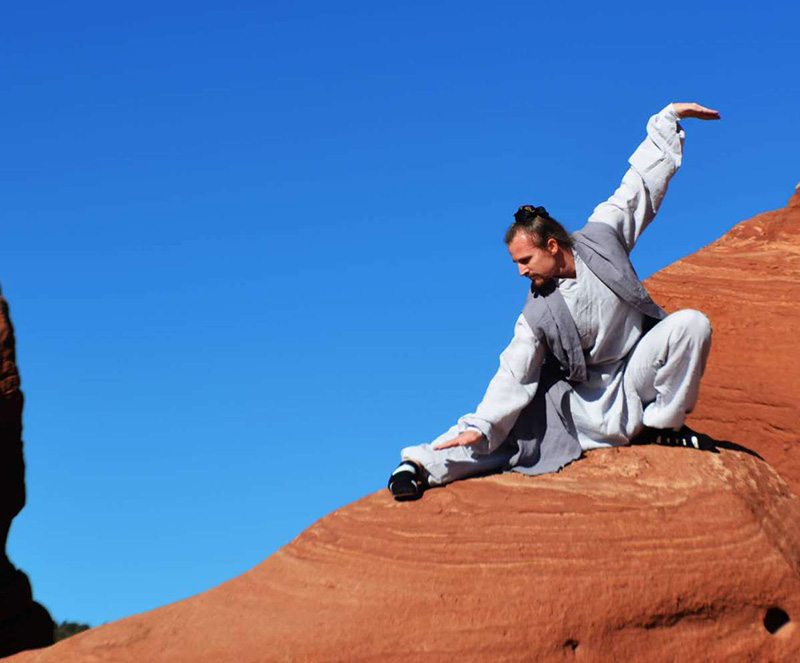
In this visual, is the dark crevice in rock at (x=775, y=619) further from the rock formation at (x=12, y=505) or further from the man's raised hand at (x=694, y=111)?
the rock formation at (x=12, y=505)

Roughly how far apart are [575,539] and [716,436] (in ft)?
11.1

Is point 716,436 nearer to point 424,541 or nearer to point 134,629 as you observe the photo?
point 424,541

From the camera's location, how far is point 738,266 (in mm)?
9734

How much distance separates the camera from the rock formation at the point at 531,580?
5523mm

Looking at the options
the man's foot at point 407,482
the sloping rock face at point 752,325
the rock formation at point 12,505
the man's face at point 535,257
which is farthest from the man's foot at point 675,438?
the rock formation at point 12,505

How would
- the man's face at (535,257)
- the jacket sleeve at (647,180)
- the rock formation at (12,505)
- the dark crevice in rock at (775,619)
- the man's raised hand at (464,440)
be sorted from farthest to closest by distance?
1. the rock formation at (12,505)
2. the jacket sleeve at (647,180)
3. the man's face at (535,257)
4. the man's raised hand at (464,440)
5. the dark crevice in rock at (775,619)

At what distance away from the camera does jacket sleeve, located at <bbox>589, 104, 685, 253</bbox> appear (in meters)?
6.56

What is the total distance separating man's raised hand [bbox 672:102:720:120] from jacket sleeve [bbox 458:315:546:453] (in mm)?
1658

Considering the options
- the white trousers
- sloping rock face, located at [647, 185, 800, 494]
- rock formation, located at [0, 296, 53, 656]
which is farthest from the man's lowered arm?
rock formation, located at [0, 296, 53, 656]

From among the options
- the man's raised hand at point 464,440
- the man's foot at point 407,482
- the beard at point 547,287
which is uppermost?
the beard at point 547,287

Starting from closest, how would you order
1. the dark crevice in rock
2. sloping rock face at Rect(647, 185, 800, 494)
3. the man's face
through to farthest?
the dark crevice in rock
the man's face
sloping rock face at Rect(647, 185, 800, 494)

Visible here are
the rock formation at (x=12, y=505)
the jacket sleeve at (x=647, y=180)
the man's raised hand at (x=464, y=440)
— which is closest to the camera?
the man's raised hand at (x=464, y=440)

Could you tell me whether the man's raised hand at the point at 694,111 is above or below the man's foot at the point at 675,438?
above

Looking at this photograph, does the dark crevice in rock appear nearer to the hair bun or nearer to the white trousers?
the white trousers
